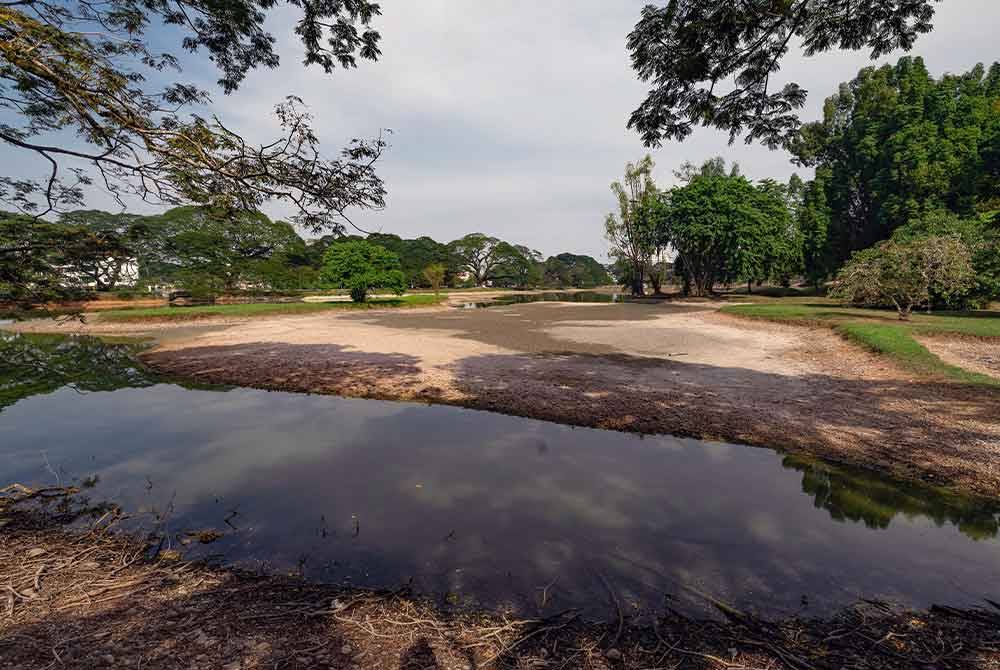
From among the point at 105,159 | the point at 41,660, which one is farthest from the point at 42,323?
the point at 41,660

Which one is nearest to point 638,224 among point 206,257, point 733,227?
point 733,227

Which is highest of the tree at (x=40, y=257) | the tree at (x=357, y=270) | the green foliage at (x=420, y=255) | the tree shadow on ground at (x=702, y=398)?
the green foliage at (x=420, y=255)

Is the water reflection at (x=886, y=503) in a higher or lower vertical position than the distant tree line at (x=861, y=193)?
lower

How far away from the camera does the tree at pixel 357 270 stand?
39469 mm

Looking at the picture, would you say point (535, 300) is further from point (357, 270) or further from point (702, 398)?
point (702, 398)

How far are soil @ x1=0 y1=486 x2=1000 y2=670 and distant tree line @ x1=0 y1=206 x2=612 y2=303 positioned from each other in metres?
2.48

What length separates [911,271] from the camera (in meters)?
18.5

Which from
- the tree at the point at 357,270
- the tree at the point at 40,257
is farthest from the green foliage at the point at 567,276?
the tree at the point at 40,257

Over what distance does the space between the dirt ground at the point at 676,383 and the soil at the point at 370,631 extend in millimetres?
3749

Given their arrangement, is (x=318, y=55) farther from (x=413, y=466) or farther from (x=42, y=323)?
(x=42, y=323)

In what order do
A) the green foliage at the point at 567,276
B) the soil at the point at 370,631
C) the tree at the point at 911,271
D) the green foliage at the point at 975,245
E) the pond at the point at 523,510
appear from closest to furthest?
the soil at the point at 370,631 < the pond at the point at 523,510 < the tree at the point at 911,271 < the green foliage at the point at 975,245 < the green foliage at the point at 567,276

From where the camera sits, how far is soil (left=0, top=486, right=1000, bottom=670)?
2.42 m

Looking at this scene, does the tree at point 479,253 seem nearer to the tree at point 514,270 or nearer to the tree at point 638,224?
the tree at point 514,270

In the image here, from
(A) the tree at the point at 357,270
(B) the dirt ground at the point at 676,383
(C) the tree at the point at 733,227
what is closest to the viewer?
(B) the dirt ground at the point at 676,383
